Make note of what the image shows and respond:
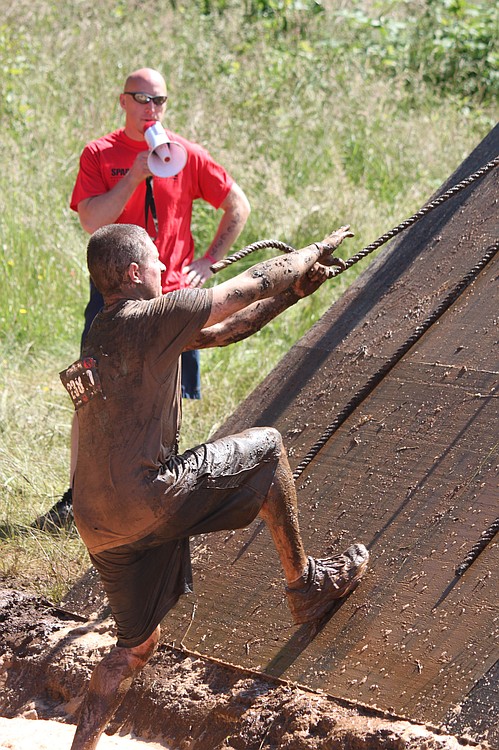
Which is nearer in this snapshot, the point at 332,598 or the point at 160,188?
the point at 332,598

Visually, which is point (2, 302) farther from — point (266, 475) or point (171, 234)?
point (266, 475)

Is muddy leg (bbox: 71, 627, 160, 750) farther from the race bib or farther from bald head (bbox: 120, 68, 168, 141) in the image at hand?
bald head (bbox: 120, 68, 168, 141)

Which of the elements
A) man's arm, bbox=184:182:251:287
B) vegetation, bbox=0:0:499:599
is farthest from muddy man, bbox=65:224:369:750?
man's arm, bbox=184:182:251:287

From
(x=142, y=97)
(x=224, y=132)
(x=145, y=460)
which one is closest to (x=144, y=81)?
(x=142, y=97)

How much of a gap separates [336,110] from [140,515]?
7.14 m

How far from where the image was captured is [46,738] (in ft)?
11.6

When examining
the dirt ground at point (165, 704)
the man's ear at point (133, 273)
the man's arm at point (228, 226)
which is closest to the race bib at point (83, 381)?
the man's ear at point (133, 273)

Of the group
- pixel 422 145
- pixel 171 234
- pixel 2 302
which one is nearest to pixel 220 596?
pixel 171 234

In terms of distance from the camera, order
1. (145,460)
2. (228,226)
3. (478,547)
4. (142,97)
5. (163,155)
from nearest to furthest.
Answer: (145,460) < (478,547) < (163,155) < (142,97) < (228,226)

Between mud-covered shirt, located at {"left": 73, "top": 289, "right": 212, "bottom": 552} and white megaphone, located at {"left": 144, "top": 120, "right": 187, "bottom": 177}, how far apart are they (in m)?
1.57

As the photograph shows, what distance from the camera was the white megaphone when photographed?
4430 mm

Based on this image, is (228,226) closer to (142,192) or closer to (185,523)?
(142,192)

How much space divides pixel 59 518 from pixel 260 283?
6.62 feet

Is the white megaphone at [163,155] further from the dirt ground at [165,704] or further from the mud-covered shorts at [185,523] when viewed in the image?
the dirt ground at [165,704]
